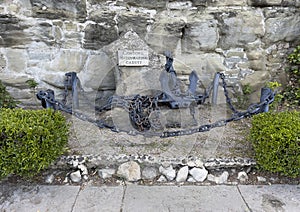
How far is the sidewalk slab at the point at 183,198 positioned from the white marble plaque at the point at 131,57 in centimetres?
141

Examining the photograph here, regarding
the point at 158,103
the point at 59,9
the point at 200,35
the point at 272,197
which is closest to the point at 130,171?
the point at 158,103

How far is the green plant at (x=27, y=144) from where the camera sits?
5.69 feet

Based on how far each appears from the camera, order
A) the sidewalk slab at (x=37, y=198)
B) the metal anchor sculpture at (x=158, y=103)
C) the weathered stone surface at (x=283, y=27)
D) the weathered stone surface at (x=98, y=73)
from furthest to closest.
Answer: the weathered stone surface at (x=283, y=27), the weathered stone surface at (x=98, y=73), the metal anchor sculpture at (x=158, y=103), the sidewalk slab at (x=37, y=198)

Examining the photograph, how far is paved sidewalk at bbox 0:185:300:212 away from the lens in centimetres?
174

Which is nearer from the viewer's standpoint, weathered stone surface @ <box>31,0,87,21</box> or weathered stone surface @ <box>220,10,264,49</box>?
weathered stone surface @ <box>31,0,87,21</box>

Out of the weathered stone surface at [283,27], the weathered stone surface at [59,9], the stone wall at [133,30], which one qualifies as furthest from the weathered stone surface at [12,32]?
the weathered stone surface at [283,27]

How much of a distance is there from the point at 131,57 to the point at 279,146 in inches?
66.8

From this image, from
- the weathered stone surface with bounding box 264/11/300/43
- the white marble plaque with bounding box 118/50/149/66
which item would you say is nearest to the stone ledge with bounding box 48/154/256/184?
the white marble plaque with bounding box 118/50/149/66

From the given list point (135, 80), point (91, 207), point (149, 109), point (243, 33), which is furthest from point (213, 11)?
point (91, 207)

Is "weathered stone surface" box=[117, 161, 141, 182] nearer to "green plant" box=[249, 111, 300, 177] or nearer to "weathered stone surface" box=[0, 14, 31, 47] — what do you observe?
"green plant" box=[249, 111, 300, 177]

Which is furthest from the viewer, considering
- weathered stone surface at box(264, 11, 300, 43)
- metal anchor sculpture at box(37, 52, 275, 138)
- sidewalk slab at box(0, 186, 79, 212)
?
weathered stone surface at box(264, 11, 300, 43)

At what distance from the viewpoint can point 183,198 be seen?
1.83 metres

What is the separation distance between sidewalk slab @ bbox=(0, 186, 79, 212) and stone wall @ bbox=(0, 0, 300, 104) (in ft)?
4.89

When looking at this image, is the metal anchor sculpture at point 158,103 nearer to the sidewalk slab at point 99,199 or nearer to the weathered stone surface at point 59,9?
the sidewalk slab at point 99,199
